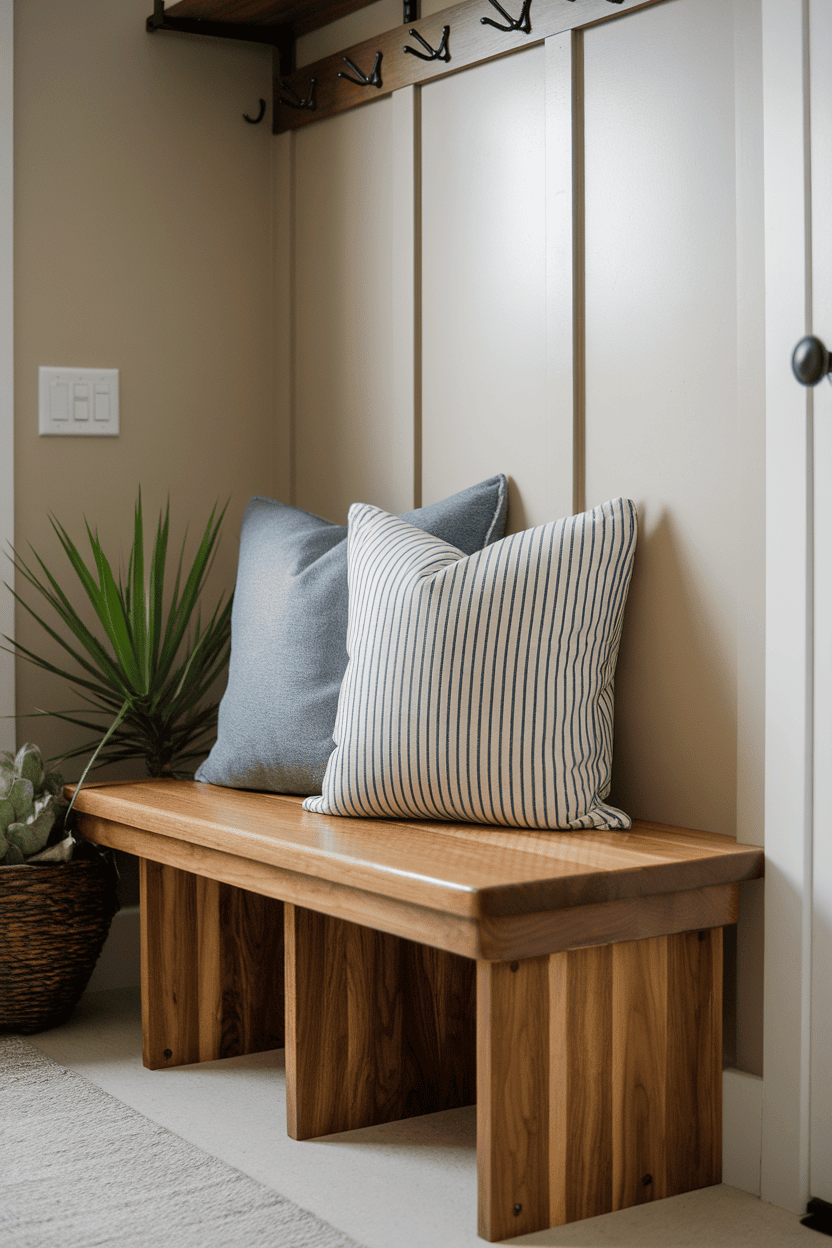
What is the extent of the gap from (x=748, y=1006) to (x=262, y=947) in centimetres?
85

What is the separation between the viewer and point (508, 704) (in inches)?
70.2

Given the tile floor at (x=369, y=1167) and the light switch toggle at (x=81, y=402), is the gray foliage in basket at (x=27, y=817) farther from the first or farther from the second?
the light switch toggle at (x=81, y=402)

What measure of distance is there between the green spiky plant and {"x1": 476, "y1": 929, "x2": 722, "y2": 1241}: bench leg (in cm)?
93

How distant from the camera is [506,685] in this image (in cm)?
179

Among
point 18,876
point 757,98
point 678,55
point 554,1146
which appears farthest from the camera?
point 18,876

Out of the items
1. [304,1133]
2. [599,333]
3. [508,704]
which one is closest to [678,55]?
[599,333]

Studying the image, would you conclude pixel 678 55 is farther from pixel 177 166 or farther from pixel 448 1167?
pixel 448 1167

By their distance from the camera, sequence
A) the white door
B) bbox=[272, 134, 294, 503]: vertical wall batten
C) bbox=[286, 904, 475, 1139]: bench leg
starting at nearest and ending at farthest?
the white door, bbox=[286, 904, 475, 1139]: bench leg, bbox=[272, 134, 294, 503]: vertical wall batten

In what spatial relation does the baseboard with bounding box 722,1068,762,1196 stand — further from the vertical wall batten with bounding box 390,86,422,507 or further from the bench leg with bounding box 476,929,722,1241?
the vertical wall batten with bounding box 390,86,422,507

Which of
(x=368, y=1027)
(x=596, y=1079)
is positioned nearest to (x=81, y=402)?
(x=368, y=1027)

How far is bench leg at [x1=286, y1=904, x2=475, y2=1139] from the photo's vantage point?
1.83 metres

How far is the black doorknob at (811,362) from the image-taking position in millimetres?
1578

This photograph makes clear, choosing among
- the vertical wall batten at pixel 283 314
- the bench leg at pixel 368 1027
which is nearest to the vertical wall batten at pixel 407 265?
the vertical wall batten at pixel 283 314

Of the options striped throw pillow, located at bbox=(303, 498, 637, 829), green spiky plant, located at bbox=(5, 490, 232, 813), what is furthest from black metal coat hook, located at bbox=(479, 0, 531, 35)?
green spiky plant, located at bbox=(5, 490, 232, 813)
